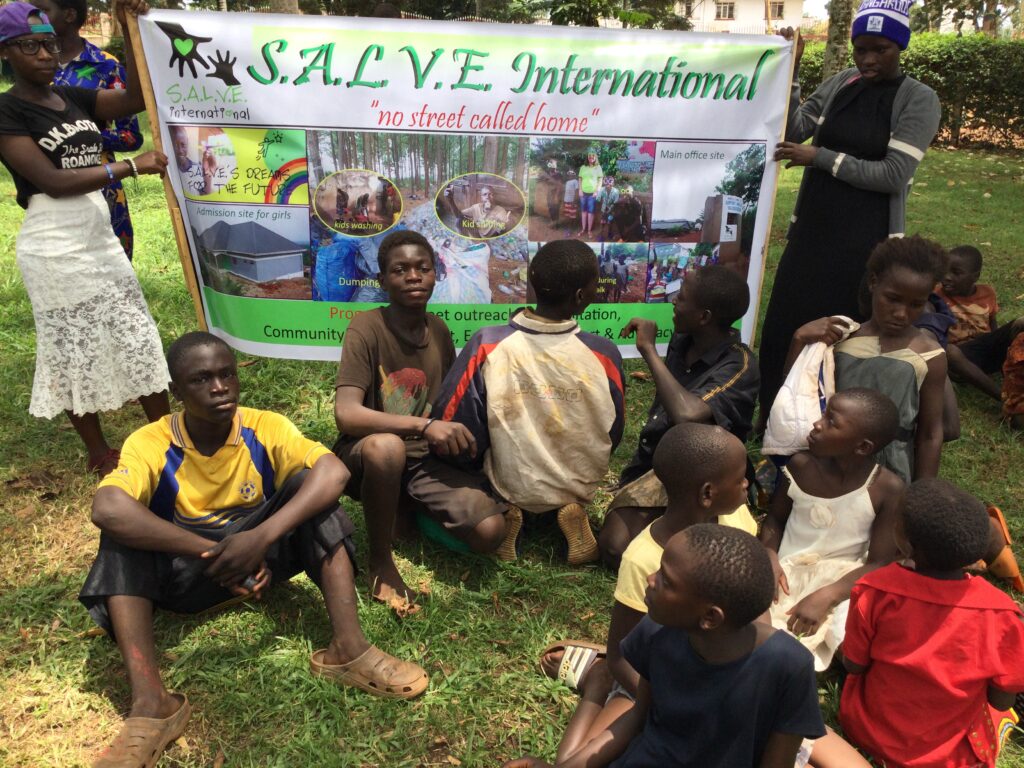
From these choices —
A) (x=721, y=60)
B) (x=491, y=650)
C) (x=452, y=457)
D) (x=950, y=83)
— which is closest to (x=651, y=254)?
(x=721, y=60)

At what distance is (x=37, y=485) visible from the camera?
375 cm

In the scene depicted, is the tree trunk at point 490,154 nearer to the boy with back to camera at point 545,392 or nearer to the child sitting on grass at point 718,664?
the boy with back to camera at point 545,392

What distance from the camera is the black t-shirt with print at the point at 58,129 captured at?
10.6ft

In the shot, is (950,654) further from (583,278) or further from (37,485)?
(37,485)

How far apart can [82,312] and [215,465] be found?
134 cm

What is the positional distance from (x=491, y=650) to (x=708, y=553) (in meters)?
1.37

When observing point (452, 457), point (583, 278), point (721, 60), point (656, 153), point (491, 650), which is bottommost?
point (491, 650)

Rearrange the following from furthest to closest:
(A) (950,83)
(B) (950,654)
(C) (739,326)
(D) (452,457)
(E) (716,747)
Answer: (A) (950,83), (C) (739,326), (D) (452,457), (B) (950,654), (E) (716,747)

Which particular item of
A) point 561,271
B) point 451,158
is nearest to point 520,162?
point 451,158

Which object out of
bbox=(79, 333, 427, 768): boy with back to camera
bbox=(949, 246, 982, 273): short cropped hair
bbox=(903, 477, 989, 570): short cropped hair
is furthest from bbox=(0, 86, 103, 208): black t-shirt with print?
bbox=(949, 246, 982, 273): short cropped hair

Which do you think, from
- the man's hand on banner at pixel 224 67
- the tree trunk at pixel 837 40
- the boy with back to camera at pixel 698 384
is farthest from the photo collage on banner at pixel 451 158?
the tree trunk at pixel 837 40

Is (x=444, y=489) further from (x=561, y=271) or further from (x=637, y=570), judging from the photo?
(x=637, y=570)

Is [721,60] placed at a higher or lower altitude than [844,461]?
higher

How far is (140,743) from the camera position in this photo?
2277mm
